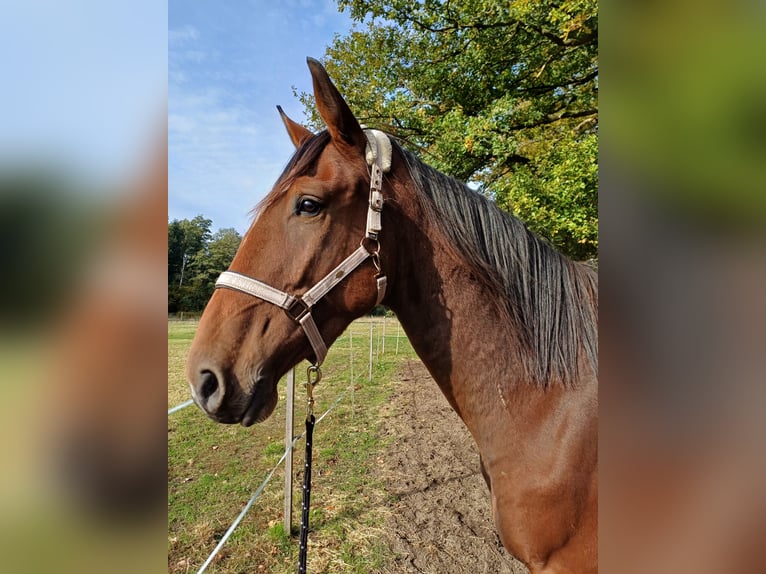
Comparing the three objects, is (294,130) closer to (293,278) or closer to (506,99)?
(293,278)

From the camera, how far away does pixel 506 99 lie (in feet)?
19.8

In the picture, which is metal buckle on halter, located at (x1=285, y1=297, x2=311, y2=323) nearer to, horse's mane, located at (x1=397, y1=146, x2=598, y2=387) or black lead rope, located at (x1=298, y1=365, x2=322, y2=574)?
black lead rope, located at (x1=298, y1=365, x2=322, y2=574)

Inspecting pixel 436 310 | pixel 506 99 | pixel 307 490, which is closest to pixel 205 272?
pixel 307 490

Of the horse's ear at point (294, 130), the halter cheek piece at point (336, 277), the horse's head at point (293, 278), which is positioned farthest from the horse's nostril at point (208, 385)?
the horse's ear at point (294, 130)

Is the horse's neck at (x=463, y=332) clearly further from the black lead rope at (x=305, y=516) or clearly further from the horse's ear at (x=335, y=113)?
the black lead rope at (x=305, y=516)

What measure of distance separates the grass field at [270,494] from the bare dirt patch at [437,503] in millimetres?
226

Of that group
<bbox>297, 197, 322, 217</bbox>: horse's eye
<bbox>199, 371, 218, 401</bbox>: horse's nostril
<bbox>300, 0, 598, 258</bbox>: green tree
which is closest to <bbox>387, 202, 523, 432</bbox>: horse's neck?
<bbox>297, 197, 322, 217</bbox>: horse's eye

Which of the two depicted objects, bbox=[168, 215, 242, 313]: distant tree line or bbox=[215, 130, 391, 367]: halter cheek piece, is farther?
bbox=[215, 130, 391, 367]: halter cheek piece

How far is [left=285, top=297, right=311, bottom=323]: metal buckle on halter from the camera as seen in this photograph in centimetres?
153
